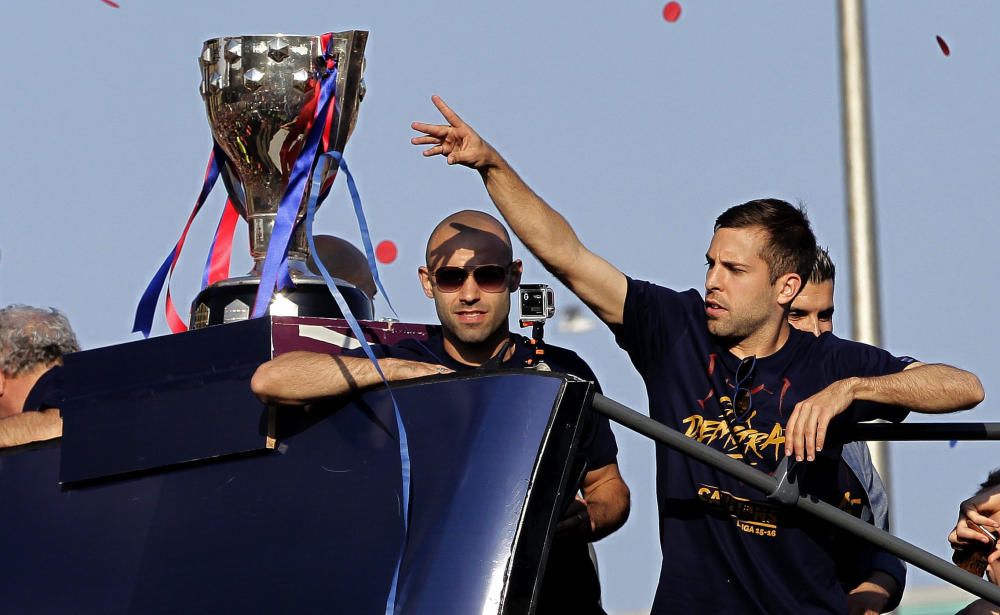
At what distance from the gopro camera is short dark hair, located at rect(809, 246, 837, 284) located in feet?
5.40

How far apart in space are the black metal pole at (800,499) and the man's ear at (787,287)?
0.75 metres

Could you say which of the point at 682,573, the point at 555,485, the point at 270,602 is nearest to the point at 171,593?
the point at 270,602

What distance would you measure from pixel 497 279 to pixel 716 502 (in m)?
0.77

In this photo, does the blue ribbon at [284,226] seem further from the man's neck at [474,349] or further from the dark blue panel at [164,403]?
the man's neck at [474,349]

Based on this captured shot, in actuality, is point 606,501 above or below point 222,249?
below

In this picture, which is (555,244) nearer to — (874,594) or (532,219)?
(532,219)

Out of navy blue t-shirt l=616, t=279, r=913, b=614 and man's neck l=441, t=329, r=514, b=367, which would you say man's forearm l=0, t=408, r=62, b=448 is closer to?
man's neck l=441, t=329, r=514, b=367

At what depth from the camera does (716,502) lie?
12.1 feet

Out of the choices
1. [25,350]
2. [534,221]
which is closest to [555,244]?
[534,221]

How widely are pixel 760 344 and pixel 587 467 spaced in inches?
20.5

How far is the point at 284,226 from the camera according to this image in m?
4.00

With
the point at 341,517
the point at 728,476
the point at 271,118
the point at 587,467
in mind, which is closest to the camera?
the point at 341,517

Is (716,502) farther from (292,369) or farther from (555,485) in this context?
(292,369)

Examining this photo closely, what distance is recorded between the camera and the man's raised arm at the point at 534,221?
370cm
